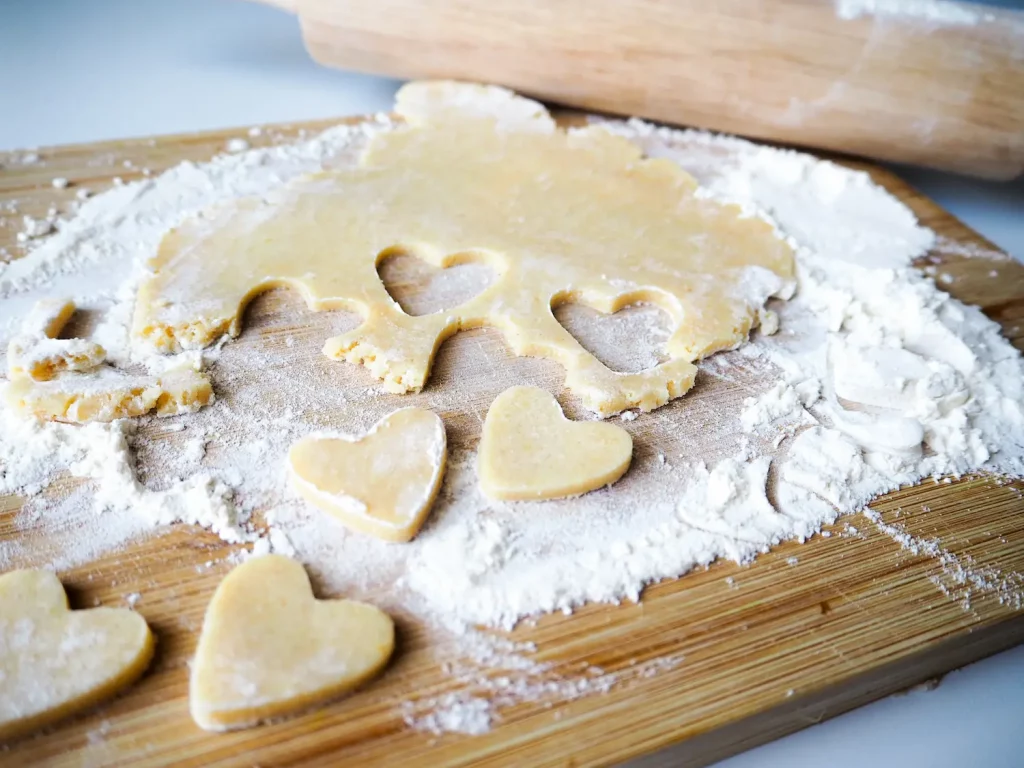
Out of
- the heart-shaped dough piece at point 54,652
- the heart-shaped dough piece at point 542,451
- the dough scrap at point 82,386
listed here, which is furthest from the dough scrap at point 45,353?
the heart-shaped dough piece at point 542,451

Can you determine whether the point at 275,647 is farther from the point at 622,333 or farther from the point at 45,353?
the point at 622,333

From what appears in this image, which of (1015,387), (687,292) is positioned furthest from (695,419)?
(1015,387)

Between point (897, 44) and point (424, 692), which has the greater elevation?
point (897, 44)

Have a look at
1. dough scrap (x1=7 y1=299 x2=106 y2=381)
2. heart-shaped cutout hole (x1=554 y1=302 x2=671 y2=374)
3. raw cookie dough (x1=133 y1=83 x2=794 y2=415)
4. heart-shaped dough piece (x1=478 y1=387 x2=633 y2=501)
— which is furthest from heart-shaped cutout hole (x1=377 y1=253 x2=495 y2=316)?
dough scrap (x1=7 y1=299 x2=106 y2=381)

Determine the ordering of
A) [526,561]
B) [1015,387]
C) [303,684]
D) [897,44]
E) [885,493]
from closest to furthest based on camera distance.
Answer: [303,684] < [526,561] < [885,493] < [1015,387] < [897,44]

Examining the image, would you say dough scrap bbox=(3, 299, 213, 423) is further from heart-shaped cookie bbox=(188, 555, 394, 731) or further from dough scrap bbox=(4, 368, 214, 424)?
heart-shaped cookie bbox=(188, 555, 394, 731)

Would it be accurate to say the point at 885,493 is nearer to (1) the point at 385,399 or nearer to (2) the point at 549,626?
(2) the point at 549,626
